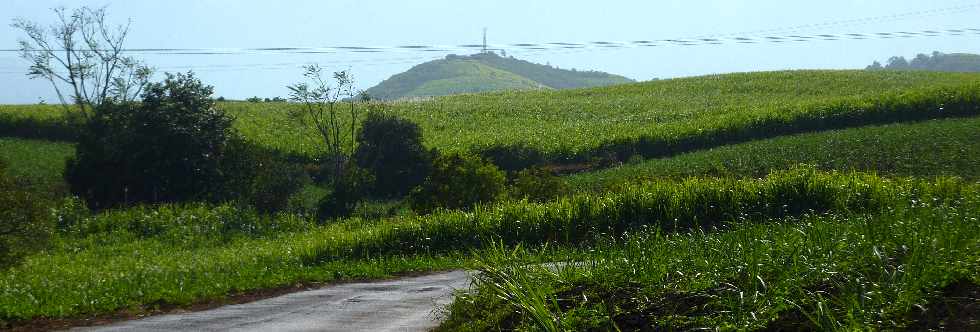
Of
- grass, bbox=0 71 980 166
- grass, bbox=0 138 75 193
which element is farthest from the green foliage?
grass, bbox=0 71 980 166

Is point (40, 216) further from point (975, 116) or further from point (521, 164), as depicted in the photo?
point (975, 116)

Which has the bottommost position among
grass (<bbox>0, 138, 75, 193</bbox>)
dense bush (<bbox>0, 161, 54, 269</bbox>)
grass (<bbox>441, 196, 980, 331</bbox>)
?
grass (<bbox>0, 138, 75, 193</bbox>)

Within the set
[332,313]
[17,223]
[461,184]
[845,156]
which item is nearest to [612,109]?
[845,156]

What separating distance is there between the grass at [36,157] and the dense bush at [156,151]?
8.84 feet

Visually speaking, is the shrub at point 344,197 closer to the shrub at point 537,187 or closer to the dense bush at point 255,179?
the dense bush at point 255,179

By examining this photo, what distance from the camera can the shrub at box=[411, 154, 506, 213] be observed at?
28438 mm

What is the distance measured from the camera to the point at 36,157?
A: 5153 centimetres

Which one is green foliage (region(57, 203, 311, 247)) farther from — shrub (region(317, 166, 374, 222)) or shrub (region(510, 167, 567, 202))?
shrub (region(510, 167, 567, 202))

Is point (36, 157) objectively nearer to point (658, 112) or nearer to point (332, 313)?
point (658, 112)

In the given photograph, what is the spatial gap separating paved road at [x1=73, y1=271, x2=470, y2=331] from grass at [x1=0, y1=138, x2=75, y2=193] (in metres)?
29.1

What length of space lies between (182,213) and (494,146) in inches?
720

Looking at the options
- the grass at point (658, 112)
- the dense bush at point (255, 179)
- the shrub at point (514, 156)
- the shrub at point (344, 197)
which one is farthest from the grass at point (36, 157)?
the shrub at point (514, 156)

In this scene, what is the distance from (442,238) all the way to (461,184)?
6.32m

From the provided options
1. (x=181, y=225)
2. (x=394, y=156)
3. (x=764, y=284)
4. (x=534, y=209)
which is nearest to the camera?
(x=764, y=284)
